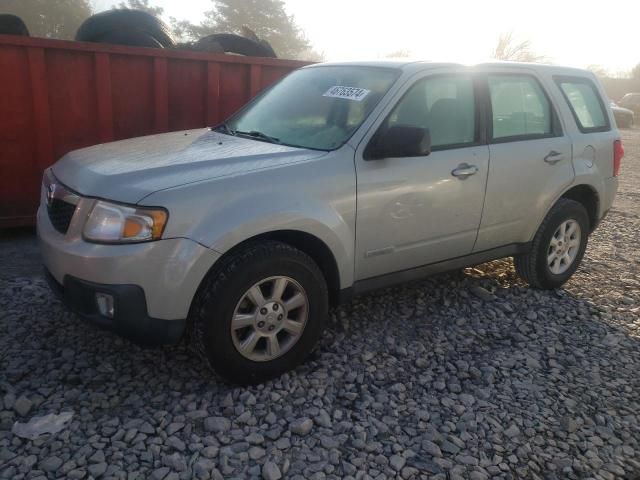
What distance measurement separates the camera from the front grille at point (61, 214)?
2898 mm

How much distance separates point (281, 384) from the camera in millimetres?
3115

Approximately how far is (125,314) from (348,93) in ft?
6.39

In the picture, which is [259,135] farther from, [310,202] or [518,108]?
[518,108]

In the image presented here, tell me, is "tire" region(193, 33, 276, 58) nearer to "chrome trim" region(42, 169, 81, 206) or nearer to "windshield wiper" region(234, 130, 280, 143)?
"windshield wiper" region(234, 130, 280, 143)

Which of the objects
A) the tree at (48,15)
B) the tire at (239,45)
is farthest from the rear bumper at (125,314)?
the tree at (48,15)

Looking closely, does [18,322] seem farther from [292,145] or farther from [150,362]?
[292,145]

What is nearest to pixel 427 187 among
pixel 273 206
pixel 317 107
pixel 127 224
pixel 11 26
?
pixel 317 107

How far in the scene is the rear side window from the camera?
4516 mm

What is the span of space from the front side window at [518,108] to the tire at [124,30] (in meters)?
3.77

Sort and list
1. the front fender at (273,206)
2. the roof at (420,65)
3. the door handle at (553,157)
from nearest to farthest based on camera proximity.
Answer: the front fender at (273,206), the roof at (420,65), the door handle at (553,157)

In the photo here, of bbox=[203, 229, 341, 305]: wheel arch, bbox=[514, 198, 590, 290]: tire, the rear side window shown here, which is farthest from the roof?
bbox=[203, 229, 341, 305]: wheel arch

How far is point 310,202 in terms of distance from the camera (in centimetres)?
301

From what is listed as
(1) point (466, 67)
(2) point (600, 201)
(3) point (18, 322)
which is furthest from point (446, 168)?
(3) point (18, 322)

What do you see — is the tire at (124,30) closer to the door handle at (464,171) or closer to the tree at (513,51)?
the door handle at (464,171)
